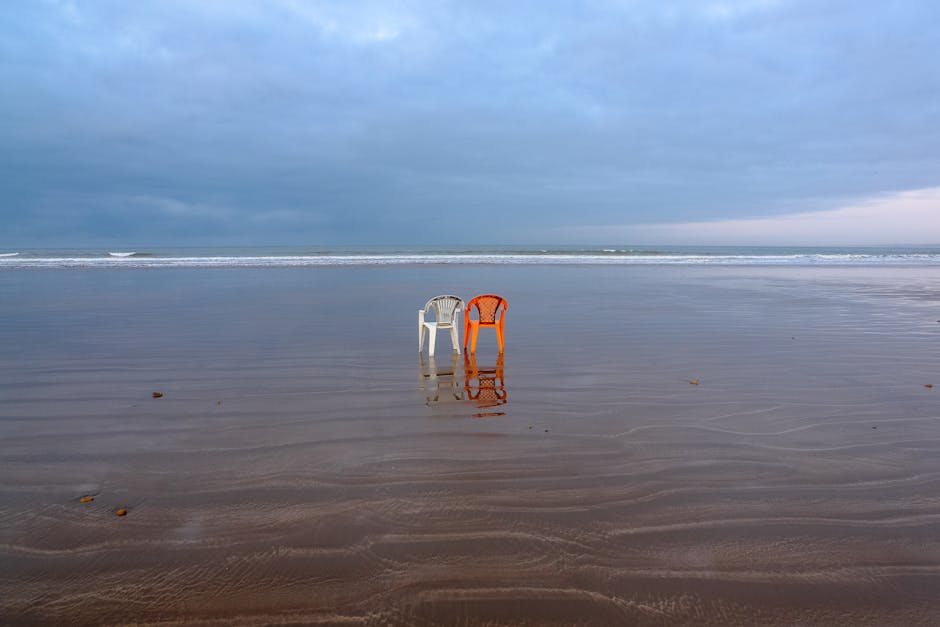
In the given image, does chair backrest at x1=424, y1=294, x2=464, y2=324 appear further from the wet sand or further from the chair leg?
the wet sand

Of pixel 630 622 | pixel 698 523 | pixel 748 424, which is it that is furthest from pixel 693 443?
pixel 630 622

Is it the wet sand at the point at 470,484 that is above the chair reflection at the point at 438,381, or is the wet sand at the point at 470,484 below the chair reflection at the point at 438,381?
below

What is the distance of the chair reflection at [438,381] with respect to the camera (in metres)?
5.00

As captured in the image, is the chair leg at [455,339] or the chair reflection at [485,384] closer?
the chair reflection at [485,384]

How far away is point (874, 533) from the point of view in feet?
8.81

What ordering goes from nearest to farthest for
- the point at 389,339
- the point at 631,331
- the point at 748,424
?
the point at 748,424 < the point at 389,339 < the point at 631,331

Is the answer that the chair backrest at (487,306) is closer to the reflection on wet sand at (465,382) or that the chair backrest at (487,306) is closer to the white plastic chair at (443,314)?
the white plastic chair at (443,314)

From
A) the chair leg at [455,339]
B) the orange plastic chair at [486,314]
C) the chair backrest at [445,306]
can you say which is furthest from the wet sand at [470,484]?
the chair backrest at [445,306]

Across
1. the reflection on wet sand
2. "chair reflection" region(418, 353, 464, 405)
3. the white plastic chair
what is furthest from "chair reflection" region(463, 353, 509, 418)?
the white plastic chair

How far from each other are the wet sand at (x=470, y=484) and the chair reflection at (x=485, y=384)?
49 mm

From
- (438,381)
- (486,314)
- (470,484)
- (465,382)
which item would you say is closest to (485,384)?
(465,382)

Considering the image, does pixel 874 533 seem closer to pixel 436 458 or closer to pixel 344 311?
pixel 436 458

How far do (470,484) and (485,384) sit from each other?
2.31 meters

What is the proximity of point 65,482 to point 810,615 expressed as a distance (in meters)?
4.10
